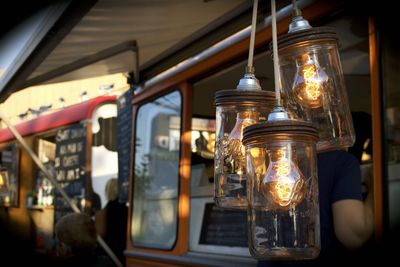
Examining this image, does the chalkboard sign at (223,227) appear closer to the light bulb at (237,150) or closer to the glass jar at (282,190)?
the light bulb at (237,150)

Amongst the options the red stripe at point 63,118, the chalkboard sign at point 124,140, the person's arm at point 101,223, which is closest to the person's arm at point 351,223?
the chalkboard sign at point 124,140

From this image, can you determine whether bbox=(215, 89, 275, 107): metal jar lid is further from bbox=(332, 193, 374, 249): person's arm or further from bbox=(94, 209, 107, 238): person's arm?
bbox=(94, 209, 107, 238): person's arm

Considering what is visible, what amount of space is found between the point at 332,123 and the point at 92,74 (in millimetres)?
3535

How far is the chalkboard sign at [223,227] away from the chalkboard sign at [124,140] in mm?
1350

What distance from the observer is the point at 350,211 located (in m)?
1.90

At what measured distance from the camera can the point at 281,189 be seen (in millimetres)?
1143

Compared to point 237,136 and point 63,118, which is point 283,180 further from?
point 63,118

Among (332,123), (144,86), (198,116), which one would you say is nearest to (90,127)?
(144,86)

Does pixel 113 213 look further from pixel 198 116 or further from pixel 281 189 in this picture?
pixel 281 189

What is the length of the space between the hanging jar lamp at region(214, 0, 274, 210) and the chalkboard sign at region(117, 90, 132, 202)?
3166 millimetres

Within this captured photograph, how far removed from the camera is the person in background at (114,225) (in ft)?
16.3

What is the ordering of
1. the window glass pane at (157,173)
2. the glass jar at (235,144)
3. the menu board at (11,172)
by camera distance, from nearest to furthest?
Answer: 1. the glass jar at (235,144)
2. the window glass pane at (157,173)
3. the menu board at (11,172)

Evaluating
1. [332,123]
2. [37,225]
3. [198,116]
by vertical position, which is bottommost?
[37,225]

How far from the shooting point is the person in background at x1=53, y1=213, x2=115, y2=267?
3.08 m
